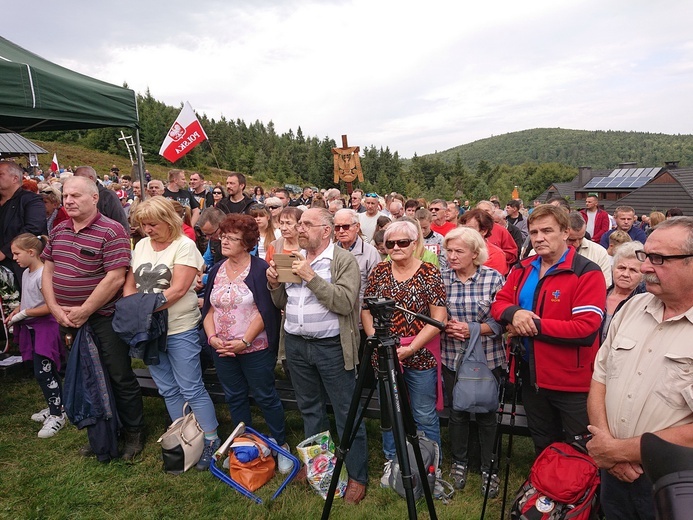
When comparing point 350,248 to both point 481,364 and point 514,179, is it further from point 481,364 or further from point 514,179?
point 514,179

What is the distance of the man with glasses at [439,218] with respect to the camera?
20.1 ft

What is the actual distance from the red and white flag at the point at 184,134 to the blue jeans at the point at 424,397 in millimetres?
6541

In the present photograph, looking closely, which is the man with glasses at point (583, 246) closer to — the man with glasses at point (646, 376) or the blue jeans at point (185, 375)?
the man with glasses at point (646, 376)

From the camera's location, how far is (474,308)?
3.01m

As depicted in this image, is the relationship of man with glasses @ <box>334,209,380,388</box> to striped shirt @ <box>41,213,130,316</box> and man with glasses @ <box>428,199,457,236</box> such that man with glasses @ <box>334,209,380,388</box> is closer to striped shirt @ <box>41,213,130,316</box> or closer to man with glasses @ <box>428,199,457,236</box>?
striped shirt @ <box>41,213,130,316</box>

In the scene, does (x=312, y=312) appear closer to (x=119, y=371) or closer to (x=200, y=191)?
(x=119, y=371)

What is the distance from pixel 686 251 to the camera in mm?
1723

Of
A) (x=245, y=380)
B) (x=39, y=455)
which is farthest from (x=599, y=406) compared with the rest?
(x=39, y=455)

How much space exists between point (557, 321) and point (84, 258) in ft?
10.8

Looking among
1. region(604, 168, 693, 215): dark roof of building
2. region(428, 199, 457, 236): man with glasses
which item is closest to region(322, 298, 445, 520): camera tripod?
region(428, 199, 457, 236): man with glasses

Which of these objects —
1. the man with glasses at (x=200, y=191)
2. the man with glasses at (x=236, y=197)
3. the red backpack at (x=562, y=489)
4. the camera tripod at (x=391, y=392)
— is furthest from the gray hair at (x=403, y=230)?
the man with glasses at (x=200, y=191)

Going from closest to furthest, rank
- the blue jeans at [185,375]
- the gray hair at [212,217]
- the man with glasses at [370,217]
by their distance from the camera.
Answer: the blue jeans at [185,375], the gray hair at [212,217], the man with glasses at [370,217]

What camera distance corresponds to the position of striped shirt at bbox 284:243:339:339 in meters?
2.89

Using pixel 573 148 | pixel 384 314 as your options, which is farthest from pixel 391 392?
pixel 573 148
